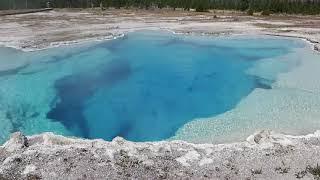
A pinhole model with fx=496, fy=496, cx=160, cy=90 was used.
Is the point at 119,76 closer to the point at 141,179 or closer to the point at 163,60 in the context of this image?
the point at 163,60

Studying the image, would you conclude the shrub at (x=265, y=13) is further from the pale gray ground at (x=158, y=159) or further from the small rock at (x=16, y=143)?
the small rock at (x=16, y=143)

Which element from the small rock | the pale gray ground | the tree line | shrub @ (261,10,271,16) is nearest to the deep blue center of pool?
the pale gray ground

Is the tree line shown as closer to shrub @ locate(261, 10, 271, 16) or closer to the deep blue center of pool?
shrub @ locate(261, 10, 271, 16)

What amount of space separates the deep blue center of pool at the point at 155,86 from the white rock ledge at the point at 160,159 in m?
3.87

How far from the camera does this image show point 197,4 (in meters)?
84.8

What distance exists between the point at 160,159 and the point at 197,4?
69.6 metres

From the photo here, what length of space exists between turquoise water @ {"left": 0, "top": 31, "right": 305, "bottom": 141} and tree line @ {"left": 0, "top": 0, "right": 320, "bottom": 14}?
91.7 feet

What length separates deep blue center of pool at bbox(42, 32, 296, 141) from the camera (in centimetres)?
2461

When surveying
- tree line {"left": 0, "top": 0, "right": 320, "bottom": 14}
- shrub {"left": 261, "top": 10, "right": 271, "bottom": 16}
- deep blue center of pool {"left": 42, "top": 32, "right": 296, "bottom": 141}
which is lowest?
deep blue center of pool {"left": 42, "top": 32, "right": 296, "bottom": 141}

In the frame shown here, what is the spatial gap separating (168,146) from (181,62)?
20.3 m

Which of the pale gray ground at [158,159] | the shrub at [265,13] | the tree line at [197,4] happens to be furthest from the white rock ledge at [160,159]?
the tree line at [197,4]

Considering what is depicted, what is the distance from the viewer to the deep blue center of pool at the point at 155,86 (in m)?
24.6

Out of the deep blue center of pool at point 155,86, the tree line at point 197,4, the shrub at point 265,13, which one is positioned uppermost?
the tree line at point 197,4

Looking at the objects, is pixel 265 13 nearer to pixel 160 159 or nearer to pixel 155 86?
Result: pixel 155 86
